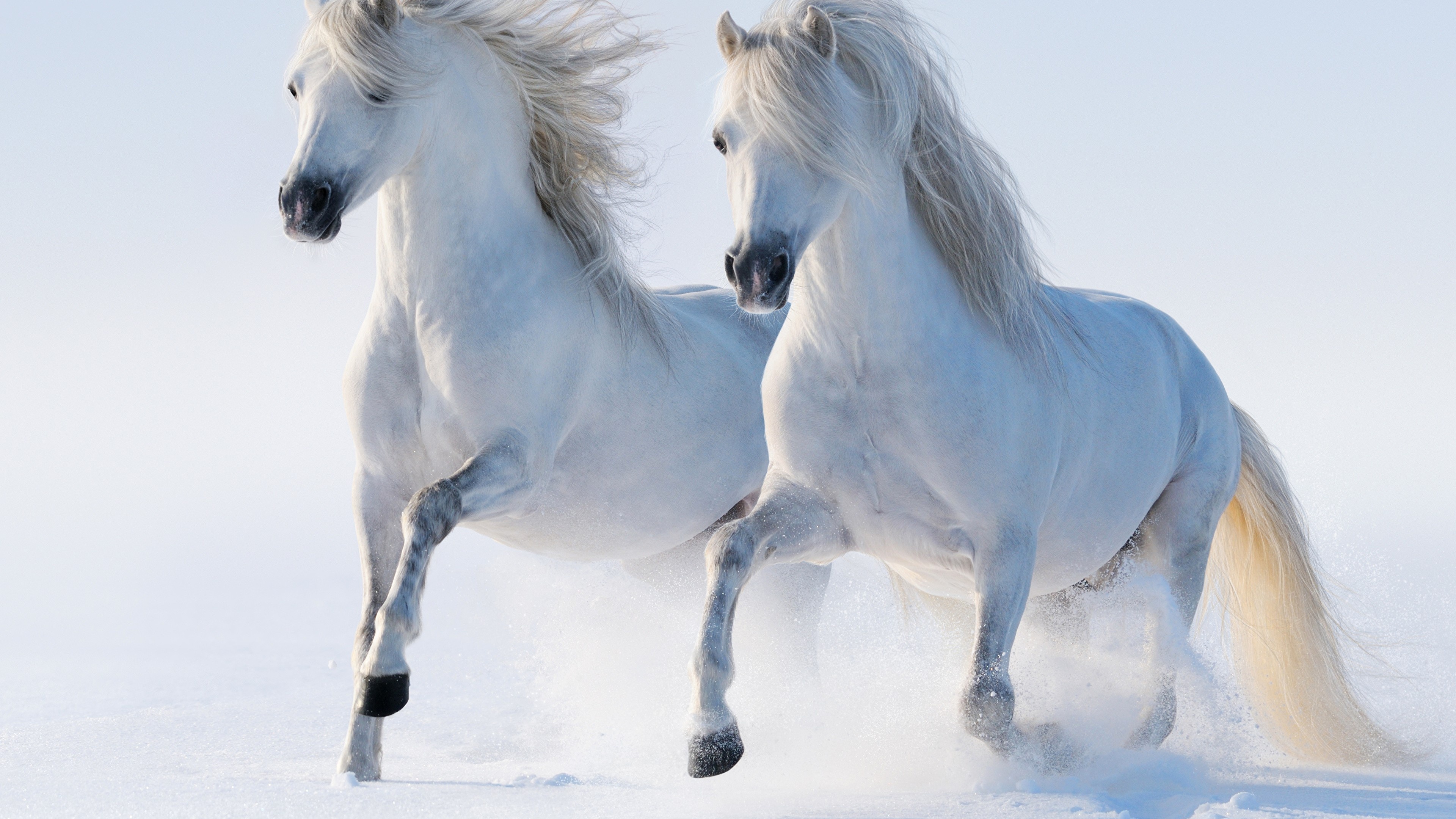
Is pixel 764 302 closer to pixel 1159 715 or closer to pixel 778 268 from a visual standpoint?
pixel 778 268

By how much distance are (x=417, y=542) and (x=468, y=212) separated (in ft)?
4.00

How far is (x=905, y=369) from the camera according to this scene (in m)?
3.48

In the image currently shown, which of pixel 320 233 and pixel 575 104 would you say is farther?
pixel 575 104

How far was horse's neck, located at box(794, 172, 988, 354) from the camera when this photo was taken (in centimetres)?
343

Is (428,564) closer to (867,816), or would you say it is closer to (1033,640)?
(867,816)

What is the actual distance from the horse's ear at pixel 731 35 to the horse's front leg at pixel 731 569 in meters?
1.26

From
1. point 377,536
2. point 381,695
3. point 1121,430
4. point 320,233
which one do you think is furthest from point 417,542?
point 1121,430

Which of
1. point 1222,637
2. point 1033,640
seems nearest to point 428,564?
point 1033,640

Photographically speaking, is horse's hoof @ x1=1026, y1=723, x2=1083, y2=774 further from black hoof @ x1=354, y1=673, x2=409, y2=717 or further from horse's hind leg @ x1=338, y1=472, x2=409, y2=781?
horse's hind leg @ x1=338, y1=472, x2=409, y2=781

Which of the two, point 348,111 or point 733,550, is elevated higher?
point 348,111

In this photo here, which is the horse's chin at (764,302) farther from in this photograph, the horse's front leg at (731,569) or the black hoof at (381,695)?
the black hoof at (381,695)

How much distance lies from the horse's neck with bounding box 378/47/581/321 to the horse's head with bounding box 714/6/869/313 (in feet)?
3.84

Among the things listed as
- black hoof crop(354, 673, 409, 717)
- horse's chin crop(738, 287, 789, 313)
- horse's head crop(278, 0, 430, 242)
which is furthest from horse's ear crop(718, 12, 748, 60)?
black hoof crop(354, 673, 409, 717)

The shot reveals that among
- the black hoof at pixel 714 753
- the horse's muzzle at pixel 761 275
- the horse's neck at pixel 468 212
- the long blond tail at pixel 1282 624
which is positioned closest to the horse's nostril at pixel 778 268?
the horse's muzzle at pixel 761 275
